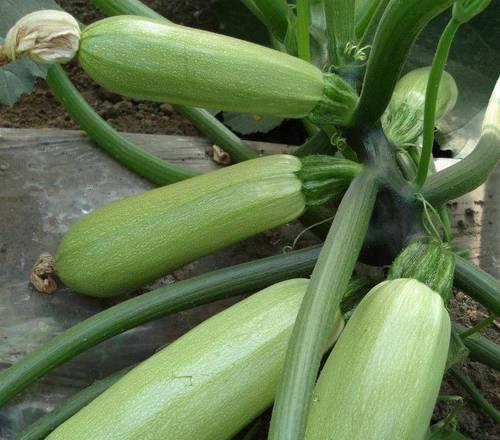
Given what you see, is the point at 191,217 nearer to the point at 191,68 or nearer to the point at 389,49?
the point at 191,68

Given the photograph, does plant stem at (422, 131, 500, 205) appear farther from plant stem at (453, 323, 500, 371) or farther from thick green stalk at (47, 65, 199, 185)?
thick green stalk at (47, 65, 199, 185)

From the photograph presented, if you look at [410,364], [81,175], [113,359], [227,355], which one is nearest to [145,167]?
[81,175]

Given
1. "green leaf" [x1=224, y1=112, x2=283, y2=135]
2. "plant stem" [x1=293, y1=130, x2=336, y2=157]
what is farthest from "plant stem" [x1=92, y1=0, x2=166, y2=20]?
"green leaf" [x1=224, y1=112, x2=283, y2=135]

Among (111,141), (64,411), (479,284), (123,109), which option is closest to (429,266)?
(479,284)

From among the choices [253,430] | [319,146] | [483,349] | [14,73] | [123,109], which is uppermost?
[14,73]

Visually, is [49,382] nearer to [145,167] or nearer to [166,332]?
[166,332]

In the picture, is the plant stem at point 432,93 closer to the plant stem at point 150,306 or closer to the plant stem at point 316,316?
the plant stem at point 316,316
